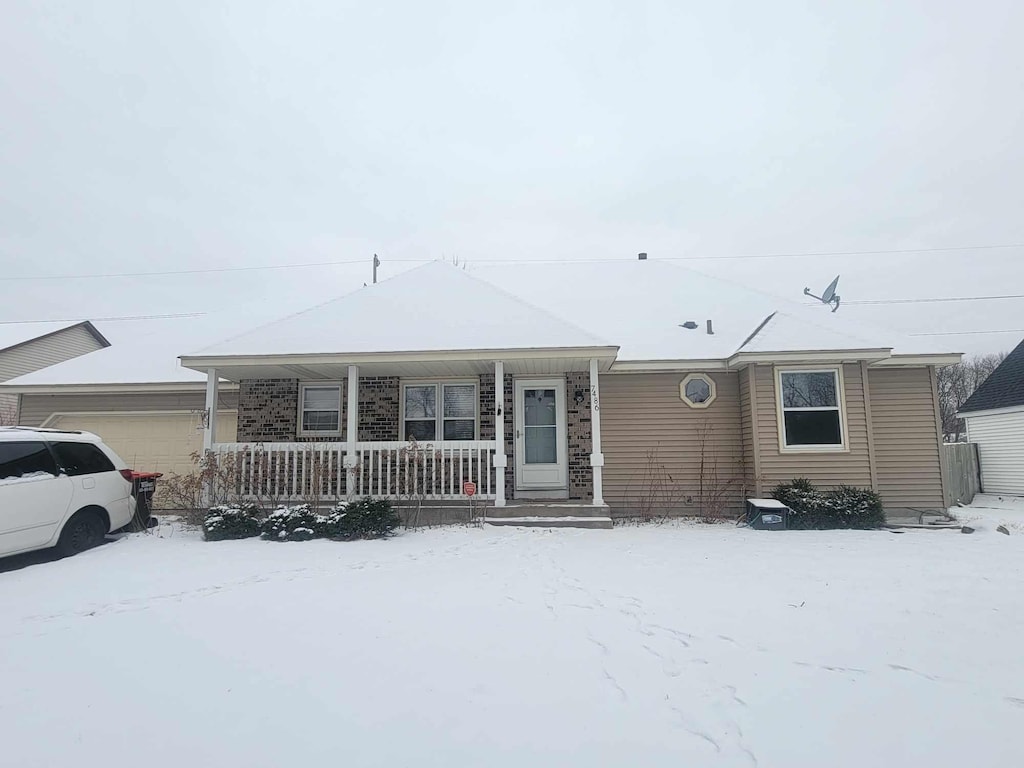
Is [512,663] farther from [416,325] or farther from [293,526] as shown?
[416,325]

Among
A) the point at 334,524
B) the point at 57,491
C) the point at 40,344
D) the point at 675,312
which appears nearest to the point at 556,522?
the point at 334,524

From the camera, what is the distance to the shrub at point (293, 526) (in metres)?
7.97

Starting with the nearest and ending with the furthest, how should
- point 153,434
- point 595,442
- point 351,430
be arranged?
point 595,442
point 351,430
point 153,434

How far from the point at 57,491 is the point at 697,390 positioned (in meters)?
9.90

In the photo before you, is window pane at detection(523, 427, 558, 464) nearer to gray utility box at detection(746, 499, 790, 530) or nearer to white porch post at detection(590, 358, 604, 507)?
white porch post at detection(590, 358, 604, 507)

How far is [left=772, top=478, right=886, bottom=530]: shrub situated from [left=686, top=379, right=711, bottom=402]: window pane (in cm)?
232

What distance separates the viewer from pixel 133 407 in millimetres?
12266

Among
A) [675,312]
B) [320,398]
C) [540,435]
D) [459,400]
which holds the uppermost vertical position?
[675,312]

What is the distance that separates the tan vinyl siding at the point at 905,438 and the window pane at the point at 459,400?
24.2 feet

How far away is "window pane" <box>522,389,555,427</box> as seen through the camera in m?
11.1

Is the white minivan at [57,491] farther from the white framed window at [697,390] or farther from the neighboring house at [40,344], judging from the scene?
the neighboring house at [40,344]

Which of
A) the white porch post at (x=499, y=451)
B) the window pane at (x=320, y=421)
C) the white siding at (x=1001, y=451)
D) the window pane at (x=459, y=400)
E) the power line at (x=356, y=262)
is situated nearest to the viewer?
the white porch post at (x=499, y=451)

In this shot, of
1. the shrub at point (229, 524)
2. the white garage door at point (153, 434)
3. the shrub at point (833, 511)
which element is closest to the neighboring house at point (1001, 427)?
the shrub at point (833, 511)

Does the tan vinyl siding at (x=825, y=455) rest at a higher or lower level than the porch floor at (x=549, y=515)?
higher
